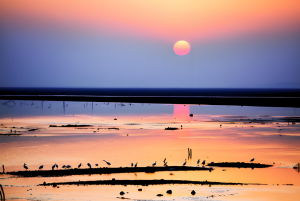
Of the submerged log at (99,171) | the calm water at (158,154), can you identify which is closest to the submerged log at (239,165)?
the calm water at (158,154)

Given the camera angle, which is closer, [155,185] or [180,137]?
[155,185]

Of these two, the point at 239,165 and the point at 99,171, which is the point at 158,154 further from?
the point at 99,171

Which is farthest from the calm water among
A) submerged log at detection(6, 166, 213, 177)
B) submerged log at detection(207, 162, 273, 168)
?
submerged log at detection(207, 162, 273, 168)

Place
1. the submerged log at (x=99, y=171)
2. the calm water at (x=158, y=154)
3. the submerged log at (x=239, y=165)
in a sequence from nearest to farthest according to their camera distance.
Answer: the calm water at (x=158, y=154) → the submerged log at (x=99, y=171) → the submerged log at (x=239, y=165)

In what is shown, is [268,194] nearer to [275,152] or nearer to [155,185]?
[155,185]

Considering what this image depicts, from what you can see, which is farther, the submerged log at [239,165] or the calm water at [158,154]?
the submerged log at [239,165]

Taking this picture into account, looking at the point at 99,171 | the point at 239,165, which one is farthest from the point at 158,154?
the point at 99,171

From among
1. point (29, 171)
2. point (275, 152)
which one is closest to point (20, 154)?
point (29, 171)

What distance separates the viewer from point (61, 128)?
1784 inches

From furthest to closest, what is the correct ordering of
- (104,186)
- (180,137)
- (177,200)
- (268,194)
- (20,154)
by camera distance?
(180,137) → (20,154) → (104,186) → (268,194) → (177,200)

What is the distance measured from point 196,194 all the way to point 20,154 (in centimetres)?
1526

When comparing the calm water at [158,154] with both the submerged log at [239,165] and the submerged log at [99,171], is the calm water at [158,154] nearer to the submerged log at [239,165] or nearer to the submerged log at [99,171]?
the submerged log at [99,171]

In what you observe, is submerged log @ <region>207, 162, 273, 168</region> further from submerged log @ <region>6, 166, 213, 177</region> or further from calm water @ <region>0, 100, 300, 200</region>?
submerged log @ <region>6, 166, 213, 177</region>

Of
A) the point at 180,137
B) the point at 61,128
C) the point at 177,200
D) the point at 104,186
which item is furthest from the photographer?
the point at 61,128
